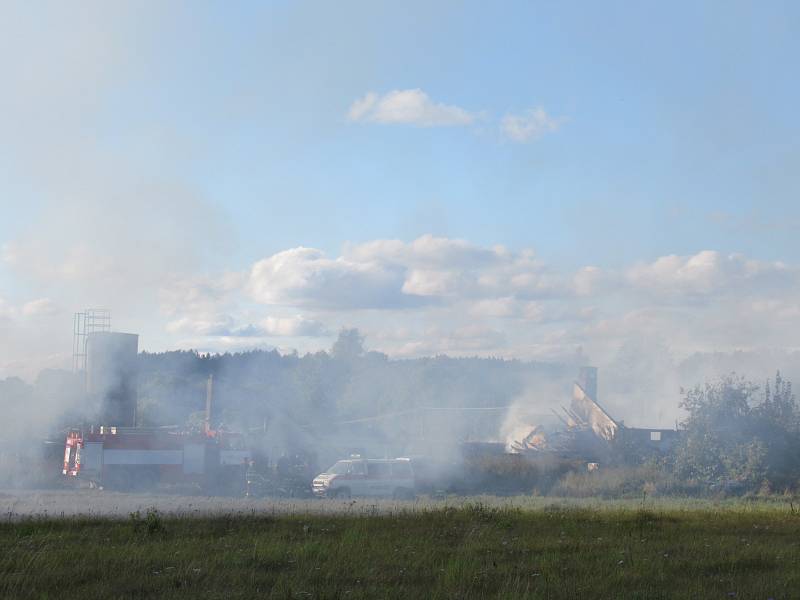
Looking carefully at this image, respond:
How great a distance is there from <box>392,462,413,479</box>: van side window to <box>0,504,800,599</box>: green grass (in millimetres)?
14390

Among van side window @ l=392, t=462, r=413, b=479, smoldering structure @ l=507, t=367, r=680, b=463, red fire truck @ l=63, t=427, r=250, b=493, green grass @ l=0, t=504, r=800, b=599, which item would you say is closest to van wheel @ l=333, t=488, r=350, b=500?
van side window @ l=392, t=462, r=413, b=479

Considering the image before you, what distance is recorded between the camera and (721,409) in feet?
136

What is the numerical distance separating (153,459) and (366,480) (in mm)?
8851

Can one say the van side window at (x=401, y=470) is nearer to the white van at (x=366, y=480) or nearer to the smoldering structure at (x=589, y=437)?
the white van at (x=366, y=480)

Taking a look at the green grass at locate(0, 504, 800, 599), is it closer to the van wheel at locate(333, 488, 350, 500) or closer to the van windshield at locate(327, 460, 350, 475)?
the van wheel at locate(333, 488, 350, 500)

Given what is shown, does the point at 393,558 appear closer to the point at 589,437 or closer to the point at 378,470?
the point at 378,470

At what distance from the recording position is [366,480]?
1334 inches

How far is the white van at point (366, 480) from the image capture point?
A: 33.6 m

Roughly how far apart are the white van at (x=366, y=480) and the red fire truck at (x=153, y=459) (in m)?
4.26

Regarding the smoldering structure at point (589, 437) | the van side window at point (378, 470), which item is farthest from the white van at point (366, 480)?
the smoldering structure at point (589, 437)

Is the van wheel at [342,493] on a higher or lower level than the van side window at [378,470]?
lower

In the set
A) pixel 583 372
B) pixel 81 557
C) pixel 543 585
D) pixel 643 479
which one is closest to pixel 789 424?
pixel 643 479

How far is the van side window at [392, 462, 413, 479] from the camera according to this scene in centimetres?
3447

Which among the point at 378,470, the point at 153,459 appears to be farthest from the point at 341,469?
the point at 153,459
